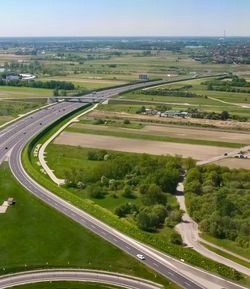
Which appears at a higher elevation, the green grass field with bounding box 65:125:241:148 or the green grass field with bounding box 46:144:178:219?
the green grass field with bounding box 65:125:241:148

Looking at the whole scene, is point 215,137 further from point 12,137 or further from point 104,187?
point 12,137

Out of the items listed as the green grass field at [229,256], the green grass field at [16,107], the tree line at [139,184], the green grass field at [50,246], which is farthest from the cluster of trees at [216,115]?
the green grass field at [229,256]

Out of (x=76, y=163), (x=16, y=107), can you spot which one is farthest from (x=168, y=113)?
(x=76, y=163)

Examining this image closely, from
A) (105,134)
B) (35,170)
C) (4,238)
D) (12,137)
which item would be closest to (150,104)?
(105,134)

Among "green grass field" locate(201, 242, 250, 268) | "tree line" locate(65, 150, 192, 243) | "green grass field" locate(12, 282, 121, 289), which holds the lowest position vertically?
"green grass field" locate(12, 282, 121, 289)

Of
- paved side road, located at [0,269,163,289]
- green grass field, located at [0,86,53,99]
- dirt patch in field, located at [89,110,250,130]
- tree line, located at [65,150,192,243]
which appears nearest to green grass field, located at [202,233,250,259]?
tree line, located at [65,150,192,243]

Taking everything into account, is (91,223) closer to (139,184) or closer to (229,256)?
(139,184)

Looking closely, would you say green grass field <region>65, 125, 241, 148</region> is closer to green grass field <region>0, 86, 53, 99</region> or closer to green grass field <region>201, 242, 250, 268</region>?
green grass field <region>201, 242, 250, 268</region>
